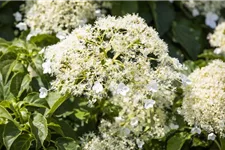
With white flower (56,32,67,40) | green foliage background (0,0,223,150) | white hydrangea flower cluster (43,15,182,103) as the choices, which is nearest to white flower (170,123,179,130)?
green foliage background (0,0,223,150)

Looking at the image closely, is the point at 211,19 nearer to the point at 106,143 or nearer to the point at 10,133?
the point at 106,143

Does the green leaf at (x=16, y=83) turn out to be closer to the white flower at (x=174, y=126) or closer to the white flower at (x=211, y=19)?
the white flower at (x=174, y=126)

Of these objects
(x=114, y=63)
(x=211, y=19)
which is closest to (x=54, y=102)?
(x=114, y=63)

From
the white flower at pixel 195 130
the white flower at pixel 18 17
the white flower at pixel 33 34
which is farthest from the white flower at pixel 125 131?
the white flower at pixel 18 17

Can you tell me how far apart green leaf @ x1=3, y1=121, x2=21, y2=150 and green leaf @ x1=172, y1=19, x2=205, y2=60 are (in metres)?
1.21

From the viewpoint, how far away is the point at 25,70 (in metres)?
2.34

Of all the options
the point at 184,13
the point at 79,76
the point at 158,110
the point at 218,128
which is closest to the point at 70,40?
the point at 79,76

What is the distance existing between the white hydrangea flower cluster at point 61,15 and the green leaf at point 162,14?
0.37 meters

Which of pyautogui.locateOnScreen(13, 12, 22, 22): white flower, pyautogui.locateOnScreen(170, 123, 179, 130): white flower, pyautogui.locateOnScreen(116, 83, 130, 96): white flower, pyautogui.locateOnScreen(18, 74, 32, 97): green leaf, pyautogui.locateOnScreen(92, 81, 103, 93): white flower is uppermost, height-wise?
pyautogui.locateOnScreen(13, 12, 22, 22): white flower

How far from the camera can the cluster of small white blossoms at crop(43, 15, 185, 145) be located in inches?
78.8

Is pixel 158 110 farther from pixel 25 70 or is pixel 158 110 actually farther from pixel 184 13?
pixel 184 13

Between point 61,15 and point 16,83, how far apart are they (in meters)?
0.45

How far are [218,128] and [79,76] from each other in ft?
1.81

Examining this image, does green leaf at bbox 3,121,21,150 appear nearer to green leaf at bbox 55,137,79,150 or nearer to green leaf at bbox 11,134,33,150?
green leaf at bbox 11,134,33,150
